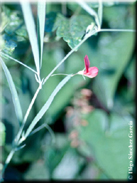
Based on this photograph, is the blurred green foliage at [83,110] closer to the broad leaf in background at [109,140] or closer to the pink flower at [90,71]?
the broad leaf in background at [109,140]

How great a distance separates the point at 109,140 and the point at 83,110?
141 millimetres

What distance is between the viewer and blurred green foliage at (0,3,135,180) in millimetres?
659

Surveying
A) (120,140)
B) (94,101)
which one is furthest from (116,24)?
(120,140)

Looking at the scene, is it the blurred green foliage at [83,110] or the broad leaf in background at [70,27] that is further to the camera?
the blurred green foliage at [83,110]

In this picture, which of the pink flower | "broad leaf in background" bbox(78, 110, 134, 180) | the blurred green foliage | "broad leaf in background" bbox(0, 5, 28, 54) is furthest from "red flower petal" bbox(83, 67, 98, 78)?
"broad leaf in background" bbox(78, 110, 134, 180)

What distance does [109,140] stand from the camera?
30.5 inches

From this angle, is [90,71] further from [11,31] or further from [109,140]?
[109,140]

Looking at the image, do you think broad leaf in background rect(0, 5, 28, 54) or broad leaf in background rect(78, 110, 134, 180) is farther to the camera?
broad leaf in background rect(78, 110, 134, 180)

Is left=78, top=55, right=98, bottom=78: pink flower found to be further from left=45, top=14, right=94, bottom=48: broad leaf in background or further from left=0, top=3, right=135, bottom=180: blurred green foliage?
left=0, top=3, right=135, bottom=180: blurred green foliage

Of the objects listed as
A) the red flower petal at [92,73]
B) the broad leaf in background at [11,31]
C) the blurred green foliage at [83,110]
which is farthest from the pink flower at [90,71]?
the blurred green foliage at [83,110]

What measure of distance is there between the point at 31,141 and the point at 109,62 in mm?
357

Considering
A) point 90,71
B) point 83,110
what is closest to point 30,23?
point 90,71

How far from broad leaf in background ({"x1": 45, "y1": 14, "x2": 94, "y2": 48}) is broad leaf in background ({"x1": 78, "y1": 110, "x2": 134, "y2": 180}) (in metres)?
0.41

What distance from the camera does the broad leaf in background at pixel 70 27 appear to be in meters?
0.40
